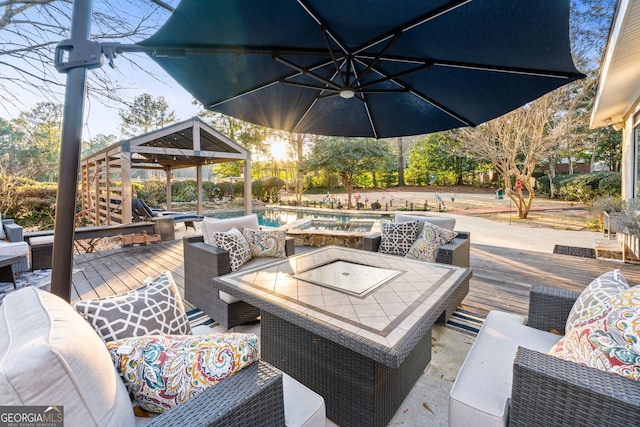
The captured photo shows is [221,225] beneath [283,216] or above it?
above

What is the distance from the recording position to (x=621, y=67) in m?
3.71

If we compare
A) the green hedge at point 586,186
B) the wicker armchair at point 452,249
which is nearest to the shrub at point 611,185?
the green hedge at point 586,186

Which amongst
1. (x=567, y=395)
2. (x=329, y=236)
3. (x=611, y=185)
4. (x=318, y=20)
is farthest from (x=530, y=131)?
(x=567, y=395)

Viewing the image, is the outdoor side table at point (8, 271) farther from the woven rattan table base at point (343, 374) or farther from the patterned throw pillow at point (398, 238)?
the patterned throw pillow at point (398, 238)

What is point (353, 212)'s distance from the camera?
10.4 metres

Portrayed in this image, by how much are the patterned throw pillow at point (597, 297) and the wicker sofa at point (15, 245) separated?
570 centimetres

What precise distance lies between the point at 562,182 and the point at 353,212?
1099 cm

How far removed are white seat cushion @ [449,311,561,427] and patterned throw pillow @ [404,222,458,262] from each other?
4.42 feet

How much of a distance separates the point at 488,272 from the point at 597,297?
9.63ft

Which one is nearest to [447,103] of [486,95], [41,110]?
[486,95]

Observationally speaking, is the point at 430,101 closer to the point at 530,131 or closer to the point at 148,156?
the point at 530,131

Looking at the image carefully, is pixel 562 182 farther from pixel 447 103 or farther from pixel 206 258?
pixel 206 258

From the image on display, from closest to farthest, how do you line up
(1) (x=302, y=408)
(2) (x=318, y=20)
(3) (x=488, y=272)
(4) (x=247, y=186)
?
1. (1) (x=302, y=408)
2. (2) (x=318, y=20)
3. (3) (x=488, y=272)
4. (4) (x=247, y=186)

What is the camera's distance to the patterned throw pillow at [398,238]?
358 cm
